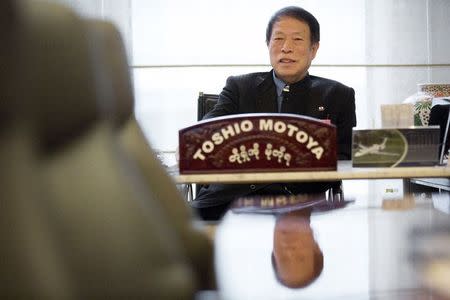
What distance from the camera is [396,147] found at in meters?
1.73

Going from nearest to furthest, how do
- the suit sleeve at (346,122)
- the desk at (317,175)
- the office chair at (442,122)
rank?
the desk at (317,175), the office chair at (442,122), the suit sleeve at (346,122)

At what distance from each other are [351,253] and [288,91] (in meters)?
1.70

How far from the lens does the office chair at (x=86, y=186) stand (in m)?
0.25

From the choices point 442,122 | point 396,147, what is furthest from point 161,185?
point 442,122

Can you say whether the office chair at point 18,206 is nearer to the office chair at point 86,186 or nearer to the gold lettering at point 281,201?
the office chair at point 86,186

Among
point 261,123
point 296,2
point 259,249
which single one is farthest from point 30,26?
point 296,2

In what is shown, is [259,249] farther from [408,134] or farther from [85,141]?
[408,134]

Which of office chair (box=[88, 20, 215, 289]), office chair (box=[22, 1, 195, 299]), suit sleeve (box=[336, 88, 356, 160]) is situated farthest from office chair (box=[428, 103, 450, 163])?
office chair (box=[22, 1, 195, 299])

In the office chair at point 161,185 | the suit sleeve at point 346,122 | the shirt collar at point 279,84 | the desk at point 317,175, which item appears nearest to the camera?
the office chair at point 161,185

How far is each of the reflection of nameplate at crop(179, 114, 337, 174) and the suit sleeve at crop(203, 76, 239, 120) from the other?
0.84 metres

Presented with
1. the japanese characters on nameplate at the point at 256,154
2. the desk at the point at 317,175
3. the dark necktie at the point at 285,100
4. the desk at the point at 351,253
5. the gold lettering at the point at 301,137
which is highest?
the dark necktie at the point at 285,100

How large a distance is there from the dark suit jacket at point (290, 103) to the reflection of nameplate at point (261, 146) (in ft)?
2.18

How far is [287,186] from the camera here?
7.52 ft

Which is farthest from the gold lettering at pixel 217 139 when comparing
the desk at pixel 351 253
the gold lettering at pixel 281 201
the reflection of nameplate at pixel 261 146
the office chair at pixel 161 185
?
the office chair at pixel 161 185
